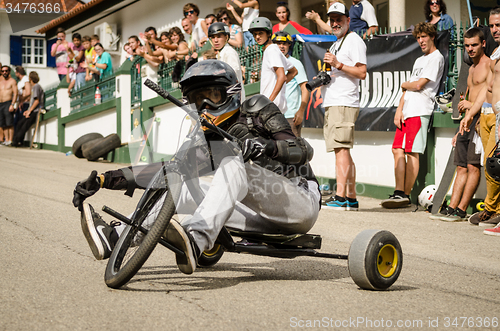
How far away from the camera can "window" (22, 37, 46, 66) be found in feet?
114

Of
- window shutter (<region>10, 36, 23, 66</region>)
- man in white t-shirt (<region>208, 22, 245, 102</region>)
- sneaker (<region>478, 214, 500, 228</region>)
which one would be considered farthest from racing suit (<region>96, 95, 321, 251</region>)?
window shutter (<region>10, 36, 23, 66</region>)

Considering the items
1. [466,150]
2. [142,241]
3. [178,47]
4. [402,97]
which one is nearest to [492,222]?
[466,150]

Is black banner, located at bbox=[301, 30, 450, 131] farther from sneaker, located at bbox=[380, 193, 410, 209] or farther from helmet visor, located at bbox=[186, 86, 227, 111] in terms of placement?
helmet visor, located at bbox=[186, 86, 227, 111]

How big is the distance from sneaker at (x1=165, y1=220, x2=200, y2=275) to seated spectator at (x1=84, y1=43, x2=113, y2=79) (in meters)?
14.7

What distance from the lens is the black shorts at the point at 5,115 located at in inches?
792

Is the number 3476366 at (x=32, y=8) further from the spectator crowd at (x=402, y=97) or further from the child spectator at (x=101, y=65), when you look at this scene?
the spectator crowd at (x=402, y=97)

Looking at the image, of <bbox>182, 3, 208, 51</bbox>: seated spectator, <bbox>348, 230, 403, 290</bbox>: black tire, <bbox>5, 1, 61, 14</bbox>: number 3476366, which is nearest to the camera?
<bbox>348, 230, 403, 290</bbox>: black tire

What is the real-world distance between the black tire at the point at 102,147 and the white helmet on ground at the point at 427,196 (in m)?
8.64

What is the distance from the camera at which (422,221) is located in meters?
7.22

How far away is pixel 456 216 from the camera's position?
Result: 7219mm

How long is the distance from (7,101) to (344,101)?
49.9 feet

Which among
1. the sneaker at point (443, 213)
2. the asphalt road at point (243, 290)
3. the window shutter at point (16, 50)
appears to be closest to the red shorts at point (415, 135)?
the sneaker at point (443, 213)

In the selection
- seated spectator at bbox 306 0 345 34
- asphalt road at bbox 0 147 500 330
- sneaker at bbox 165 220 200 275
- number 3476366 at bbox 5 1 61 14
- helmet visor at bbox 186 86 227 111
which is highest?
number 3476366 at bbox 5 1 61 14

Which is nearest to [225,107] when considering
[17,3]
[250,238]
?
[250,238]
